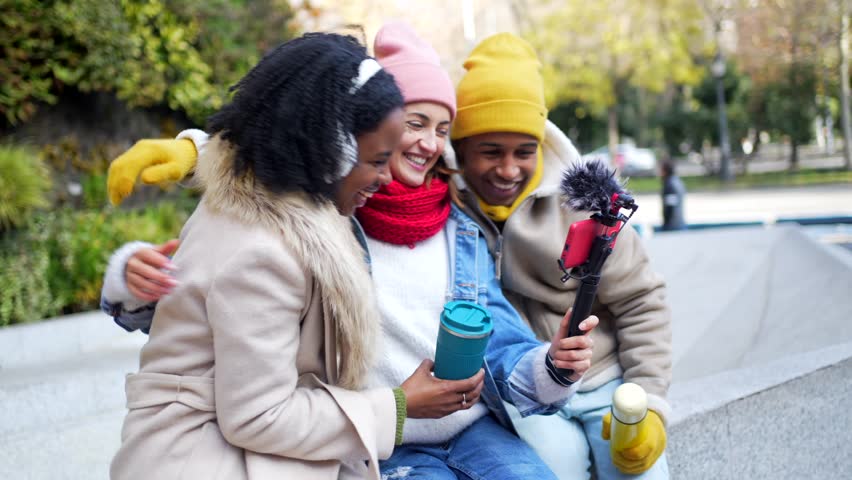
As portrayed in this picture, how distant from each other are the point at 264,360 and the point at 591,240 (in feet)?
3.02

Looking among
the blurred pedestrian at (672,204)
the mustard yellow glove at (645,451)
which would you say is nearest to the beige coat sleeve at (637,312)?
the mustard yellow glove at (645,451)

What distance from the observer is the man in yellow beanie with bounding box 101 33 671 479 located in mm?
2350

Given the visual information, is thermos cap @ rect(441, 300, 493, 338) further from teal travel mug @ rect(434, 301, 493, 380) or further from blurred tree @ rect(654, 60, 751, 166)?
blurred tree @ rect(654, 60, 751, 166)

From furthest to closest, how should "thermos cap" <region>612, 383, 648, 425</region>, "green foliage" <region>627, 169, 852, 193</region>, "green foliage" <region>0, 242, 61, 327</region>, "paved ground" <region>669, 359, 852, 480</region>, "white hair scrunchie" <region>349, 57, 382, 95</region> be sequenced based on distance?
"green foliage" <region>627, 169, 852, 193</region>
"green foliage" <region>0, 242, 61, 327</region>
"paved ground" <region>669, 359, 852, 480</region>
"thermos cap" <region>612, 383, 648, 425</region>
"white hair scrunchie" <region>349, 57, 382, 95</region>

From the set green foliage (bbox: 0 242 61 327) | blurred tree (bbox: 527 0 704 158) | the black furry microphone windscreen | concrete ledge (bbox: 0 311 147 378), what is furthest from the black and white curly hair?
blurred tree (bbox: 527 0 704 158)

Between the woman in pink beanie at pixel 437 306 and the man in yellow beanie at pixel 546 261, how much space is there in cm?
16

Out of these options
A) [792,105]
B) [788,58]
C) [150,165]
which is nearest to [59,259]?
[150,165]

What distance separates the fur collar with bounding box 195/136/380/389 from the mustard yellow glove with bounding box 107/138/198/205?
0.22 meters

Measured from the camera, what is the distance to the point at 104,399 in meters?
3.66

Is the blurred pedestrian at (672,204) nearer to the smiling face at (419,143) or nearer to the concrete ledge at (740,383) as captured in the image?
the concrete ledge at (740,383)

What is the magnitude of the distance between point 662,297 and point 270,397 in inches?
59.4

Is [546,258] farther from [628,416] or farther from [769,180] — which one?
[769,180]

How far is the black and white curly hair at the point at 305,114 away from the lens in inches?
60.8

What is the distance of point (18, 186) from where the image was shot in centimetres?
505
